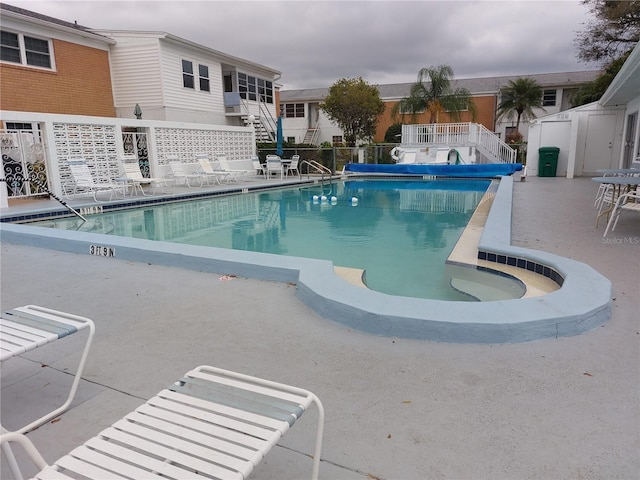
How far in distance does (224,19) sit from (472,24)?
314 inches

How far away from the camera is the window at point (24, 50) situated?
41.4 ft

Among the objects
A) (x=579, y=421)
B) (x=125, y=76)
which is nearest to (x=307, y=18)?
(x=125, y=76)

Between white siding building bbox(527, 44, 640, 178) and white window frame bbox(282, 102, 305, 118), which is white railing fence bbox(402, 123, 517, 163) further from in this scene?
white window frame bbox(282, 102, 305, 118)

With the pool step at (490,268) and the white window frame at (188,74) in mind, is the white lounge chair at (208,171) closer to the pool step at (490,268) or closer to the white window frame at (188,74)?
the white window frame at (188,74)

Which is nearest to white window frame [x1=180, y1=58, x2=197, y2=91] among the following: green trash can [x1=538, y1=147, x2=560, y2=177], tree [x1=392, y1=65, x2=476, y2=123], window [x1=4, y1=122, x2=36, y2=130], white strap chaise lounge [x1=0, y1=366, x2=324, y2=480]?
window [x1=4, y1=122, x2=36, y2=130]

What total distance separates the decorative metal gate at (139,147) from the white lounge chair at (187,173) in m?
0.74

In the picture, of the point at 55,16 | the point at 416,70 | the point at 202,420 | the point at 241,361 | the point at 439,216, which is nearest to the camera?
the point at 202,420

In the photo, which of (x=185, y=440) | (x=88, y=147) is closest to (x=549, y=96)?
(x=88, y=147)

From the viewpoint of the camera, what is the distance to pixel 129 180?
10898mm

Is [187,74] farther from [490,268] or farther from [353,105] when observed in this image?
[490,268]

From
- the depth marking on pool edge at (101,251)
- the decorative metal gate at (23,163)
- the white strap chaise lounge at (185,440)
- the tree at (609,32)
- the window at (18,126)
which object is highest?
the tree at (609,32)

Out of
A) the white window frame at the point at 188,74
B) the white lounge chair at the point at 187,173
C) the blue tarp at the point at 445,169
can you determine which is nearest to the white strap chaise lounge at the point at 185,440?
the white lounge chair at the point at 187,173

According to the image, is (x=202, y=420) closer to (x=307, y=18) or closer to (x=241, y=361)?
(x=241, y=361)

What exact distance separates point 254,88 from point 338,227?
15683 mm
